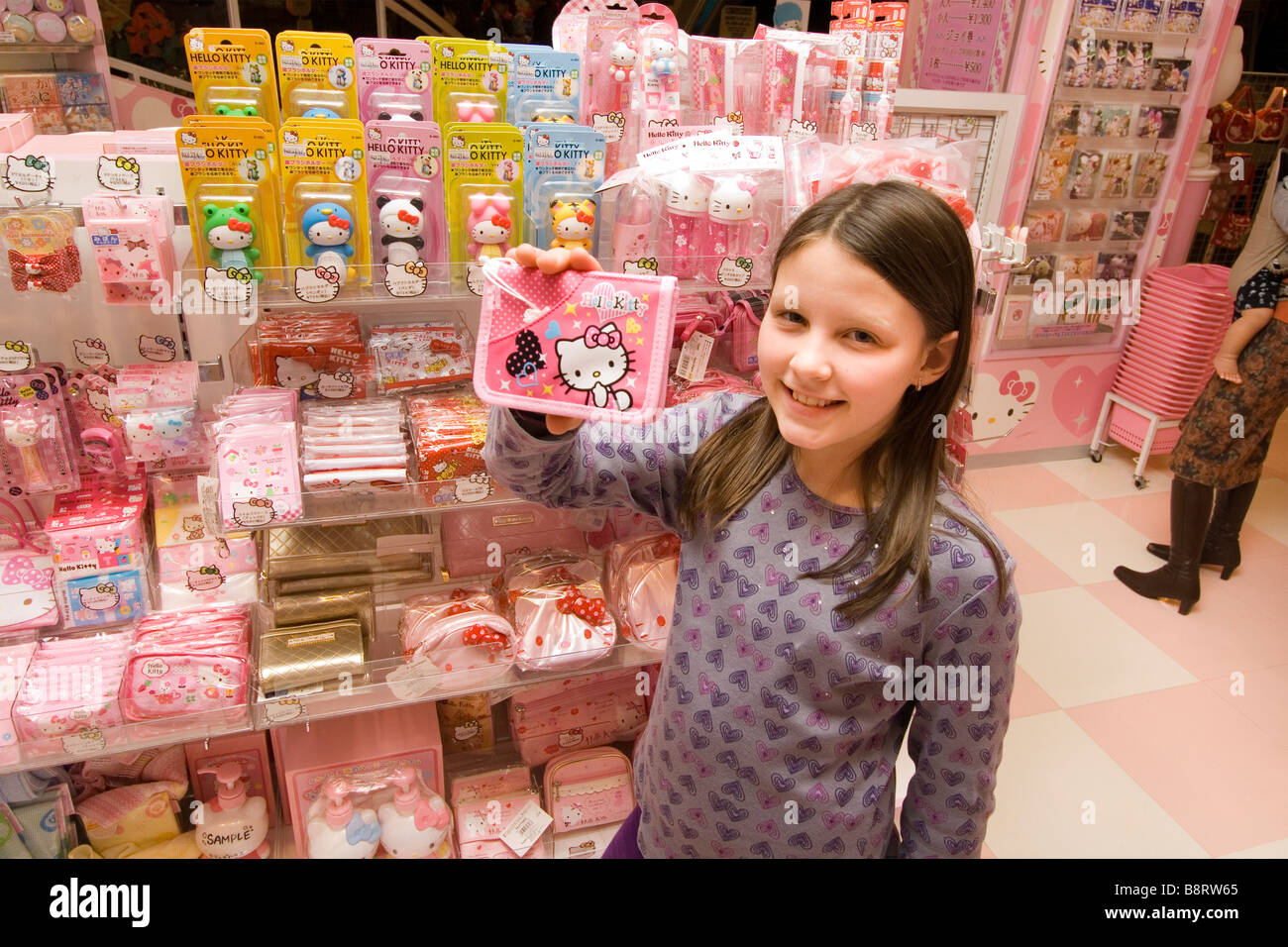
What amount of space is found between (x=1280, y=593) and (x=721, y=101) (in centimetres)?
352

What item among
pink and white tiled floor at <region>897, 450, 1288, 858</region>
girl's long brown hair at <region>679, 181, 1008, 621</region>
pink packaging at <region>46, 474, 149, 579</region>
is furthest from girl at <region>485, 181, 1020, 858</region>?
pink and white tiled floor at <region>897, 450, 1288, 858</region>

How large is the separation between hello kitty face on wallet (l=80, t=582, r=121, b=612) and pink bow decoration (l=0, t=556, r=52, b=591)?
0.09 metres

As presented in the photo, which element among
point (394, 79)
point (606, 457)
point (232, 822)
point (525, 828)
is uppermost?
point (394, 79)

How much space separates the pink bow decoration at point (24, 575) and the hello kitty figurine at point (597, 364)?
1.48 metres

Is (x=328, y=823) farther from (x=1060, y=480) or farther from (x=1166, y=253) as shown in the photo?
(x=1166, y=253)

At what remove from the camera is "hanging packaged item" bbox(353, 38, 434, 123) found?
1.88 meters

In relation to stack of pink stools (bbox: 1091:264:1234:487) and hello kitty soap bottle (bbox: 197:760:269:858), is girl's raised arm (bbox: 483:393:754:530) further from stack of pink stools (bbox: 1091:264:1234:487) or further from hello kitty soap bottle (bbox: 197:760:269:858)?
stack of pink stools (bbox: 1091:264:1234:487)

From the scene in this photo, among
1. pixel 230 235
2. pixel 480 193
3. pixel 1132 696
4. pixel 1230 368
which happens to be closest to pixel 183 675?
pixel 230 235

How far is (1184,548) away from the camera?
3.80m

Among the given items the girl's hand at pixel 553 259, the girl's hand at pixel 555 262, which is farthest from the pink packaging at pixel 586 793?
the girl's hand at pixel 553 259

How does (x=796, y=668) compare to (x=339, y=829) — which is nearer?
(x=796, y=668)

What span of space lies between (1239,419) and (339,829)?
11.8 feet

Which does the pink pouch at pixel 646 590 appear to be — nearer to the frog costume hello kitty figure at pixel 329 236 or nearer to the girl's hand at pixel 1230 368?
the frog costume hello kitty figure at pixel 329 236

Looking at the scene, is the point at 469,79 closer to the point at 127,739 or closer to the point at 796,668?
the point at 796,668
